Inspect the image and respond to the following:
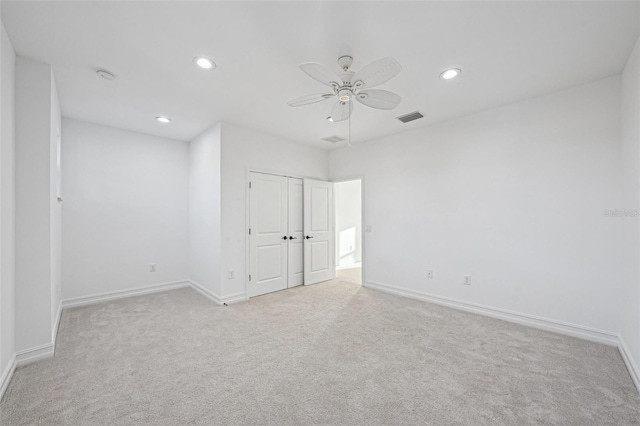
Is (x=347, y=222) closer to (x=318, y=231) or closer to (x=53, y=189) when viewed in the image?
(x=318, y=231)

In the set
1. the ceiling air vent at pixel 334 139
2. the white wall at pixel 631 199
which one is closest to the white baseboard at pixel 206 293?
the ceiling air vent at pixel 334 139

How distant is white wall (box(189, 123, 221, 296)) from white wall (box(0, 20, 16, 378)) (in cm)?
202

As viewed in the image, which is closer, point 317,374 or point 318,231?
point 317,374

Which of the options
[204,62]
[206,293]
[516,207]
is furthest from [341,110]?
[206,293]

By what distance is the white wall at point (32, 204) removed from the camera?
7.45ft

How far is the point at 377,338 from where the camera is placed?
2783 mm

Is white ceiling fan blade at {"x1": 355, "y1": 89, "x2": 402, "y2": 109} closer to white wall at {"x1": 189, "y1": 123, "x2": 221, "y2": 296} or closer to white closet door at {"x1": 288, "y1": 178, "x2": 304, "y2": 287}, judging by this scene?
white wall at {"x1": 189, "y1": 123, "x2": 221, "y2": 296}

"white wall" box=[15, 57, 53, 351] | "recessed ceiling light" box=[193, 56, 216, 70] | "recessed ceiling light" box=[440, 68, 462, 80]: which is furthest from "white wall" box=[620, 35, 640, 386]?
"white wall" box=[15, 57, 53, 351]

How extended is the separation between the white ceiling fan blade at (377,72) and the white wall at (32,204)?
279 cm

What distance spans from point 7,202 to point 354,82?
2.87 m

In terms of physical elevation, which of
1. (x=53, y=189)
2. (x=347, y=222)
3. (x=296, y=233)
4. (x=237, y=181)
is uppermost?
(x=237, y=181)

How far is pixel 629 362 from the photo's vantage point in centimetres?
222

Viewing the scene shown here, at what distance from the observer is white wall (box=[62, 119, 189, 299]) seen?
3.82 m

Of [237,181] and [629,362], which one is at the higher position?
[237,181]
